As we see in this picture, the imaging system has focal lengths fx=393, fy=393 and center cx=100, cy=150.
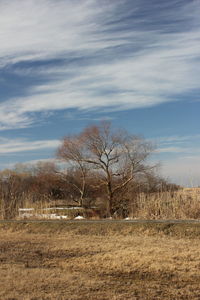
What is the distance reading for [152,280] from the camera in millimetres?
8016

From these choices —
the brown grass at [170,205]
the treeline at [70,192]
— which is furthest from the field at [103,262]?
the treeline at [70,192]

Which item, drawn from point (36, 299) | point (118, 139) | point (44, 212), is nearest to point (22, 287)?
point (36, 299)

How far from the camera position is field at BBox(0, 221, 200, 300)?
700 centimetres

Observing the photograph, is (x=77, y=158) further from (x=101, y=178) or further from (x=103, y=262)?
(x=103, y=262)

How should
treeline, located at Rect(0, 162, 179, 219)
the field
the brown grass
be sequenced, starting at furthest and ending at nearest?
1. treeline, located at Rect(0, 162, 179, 219)
2. the brown grass
3. the field

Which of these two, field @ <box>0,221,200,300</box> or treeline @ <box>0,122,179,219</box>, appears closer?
field @ <box>0,221,200,300</box>

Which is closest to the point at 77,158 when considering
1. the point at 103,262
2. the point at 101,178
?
the point at 101,178

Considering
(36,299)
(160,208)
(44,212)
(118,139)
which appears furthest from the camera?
(118,139)

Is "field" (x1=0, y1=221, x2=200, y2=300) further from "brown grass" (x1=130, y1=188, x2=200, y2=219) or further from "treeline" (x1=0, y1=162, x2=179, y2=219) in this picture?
"treeline" (x1=0, y1=162, x2=179, y2=219)

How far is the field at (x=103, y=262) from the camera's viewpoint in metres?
7.00

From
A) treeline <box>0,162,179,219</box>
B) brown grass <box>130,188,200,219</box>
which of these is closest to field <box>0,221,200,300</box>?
brown grass <box>130,188,200,219</box>

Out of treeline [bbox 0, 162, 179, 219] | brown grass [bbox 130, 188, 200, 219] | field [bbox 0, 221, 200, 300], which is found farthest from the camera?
treeline [bbox 0, 162, 179, 219]

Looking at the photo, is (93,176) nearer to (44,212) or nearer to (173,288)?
(44,212)

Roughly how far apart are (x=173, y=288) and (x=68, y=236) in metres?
8.68
